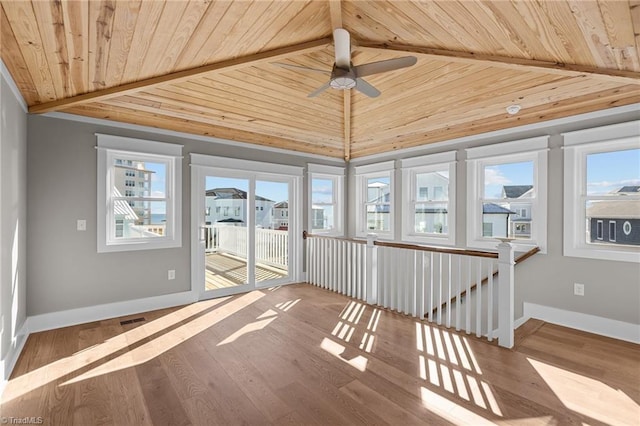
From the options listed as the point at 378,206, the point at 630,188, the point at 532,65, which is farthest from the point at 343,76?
the point at 378,206

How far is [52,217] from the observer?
10.5 ft

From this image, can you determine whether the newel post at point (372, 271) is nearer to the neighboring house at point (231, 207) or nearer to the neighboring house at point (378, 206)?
the neighboring house at point (378, 206)

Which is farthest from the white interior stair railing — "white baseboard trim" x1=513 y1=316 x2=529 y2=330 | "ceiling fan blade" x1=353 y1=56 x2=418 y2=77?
"ceiling fan blade" x1=353 y1=56 x2=418 y2=77

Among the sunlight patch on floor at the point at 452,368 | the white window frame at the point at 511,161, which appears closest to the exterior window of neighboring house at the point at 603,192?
the white window frame at the point at 511,161

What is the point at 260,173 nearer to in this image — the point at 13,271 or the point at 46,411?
the point at 13,271

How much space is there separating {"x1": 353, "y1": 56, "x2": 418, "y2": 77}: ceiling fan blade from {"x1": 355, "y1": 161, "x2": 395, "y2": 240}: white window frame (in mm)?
3067

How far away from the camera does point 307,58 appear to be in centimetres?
315

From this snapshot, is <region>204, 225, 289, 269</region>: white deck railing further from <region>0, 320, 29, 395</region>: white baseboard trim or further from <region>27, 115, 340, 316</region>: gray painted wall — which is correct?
<region>0, 320, 29, 395</region>: white baseboard trim

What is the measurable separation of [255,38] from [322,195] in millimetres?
3634

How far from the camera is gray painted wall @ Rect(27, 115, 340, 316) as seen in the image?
3.12 metres

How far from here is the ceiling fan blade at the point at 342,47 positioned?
6.82 ft

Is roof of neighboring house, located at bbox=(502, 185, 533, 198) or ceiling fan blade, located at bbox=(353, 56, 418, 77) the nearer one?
ceiling fan blade, located at bbox=(353, 56, 418, 77)

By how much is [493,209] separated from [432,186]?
1.01 meters

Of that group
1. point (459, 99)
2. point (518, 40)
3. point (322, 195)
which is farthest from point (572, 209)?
point (322, 195)
